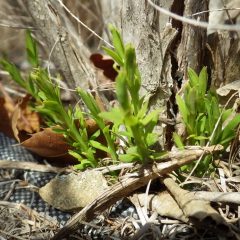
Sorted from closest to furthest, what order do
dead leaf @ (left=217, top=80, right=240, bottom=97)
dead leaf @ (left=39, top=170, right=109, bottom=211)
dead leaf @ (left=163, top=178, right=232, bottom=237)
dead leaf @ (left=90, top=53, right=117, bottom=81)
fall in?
dead leaf @ (left=163, top=178, right=232, bottom=237)
dead leaf @ (left=39, top=170, right=109, bottom=211)
dead leaf @ (left=217, top=80, right=240, bottom=97)
dead leaf @ (left=90, top=53, right=117, bottom=81)

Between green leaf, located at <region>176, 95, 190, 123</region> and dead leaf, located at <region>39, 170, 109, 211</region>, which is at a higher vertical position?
green leaf, located at <region>176, 95, 190, 123</region>

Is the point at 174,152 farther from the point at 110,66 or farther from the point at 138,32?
the point at 110,66

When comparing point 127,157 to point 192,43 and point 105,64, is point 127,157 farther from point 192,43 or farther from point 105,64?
point 105,64

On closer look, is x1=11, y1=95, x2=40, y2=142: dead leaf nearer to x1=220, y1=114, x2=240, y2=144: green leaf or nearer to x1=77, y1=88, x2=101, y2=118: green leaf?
x1=77, y1=88, x2=101, y2=118: green leaf

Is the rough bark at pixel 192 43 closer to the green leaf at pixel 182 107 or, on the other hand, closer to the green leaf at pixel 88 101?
the green leaf at pixel 182 107

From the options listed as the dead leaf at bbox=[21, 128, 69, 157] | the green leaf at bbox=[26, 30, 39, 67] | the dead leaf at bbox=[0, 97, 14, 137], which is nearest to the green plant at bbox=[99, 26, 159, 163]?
the dead leaf at bbox=[21, 128, 69, 157]

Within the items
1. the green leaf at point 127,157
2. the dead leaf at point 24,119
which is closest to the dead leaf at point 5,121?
the dead leaf at point 24,119
